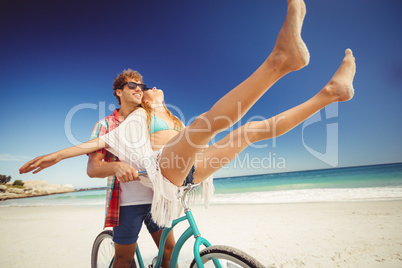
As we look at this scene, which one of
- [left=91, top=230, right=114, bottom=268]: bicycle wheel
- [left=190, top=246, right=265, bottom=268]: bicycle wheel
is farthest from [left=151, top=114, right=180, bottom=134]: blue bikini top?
[left=91, top=230, right=114, bottom=268]: bicycle wheel

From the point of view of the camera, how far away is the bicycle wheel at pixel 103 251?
2.17 meters

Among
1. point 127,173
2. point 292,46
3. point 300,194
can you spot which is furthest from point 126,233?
point 300,194

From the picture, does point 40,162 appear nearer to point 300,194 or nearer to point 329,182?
point 300,194

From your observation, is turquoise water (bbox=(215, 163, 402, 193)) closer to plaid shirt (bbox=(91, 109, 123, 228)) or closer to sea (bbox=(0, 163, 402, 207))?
sea (bbox=(0, 163, 402, 207))

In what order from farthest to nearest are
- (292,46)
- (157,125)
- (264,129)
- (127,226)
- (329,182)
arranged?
(329,182)
(157,125)
(127,226)
(264,129)
(292,46)

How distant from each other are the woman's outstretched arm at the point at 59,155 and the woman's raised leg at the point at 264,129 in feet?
2.43

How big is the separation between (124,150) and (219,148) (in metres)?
0.72

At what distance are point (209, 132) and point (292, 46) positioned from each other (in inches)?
27.5

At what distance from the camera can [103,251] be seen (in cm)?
230

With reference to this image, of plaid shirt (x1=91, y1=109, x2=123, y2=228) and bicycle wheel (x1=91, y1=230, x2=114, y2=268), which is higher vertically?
plaid shirt (x1=91, y1=109, x2=123, y2=228)

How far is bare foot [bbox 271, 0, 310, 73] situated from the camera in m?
1.14

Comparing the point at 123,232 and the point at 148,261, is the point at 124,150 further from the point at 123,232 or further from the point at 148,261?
the point at 148,261

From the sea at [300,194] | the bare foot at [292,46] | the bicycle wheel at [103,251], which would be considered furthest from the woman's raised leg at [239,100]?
the sea at [300,194]

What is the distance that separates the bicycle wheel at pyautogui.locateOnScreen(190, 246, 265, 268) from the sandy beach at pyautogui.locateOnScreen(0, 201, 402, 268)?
7.16 feet
